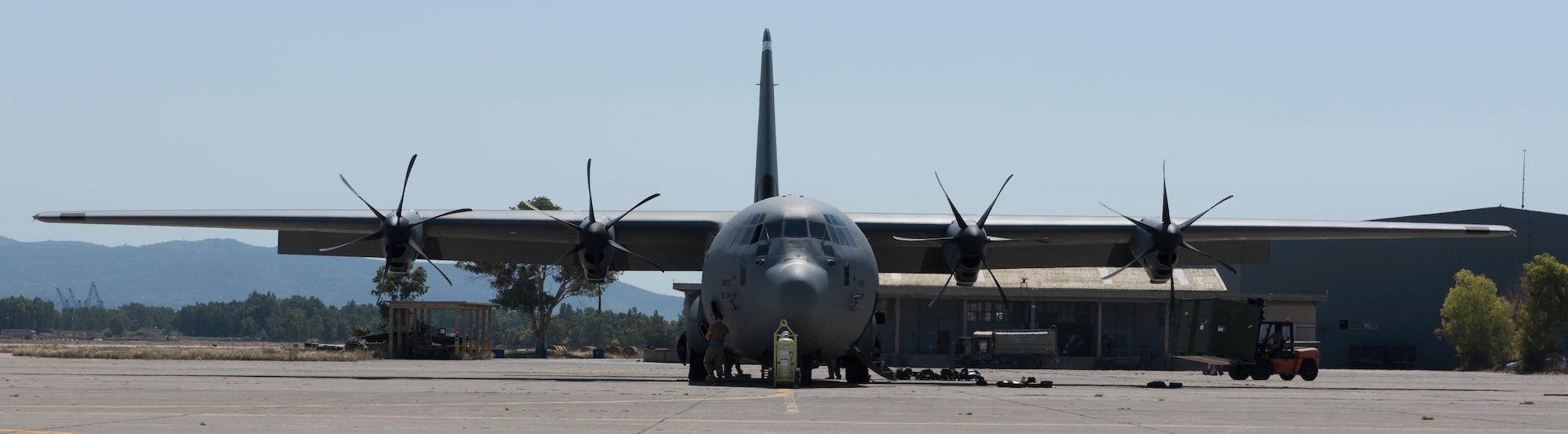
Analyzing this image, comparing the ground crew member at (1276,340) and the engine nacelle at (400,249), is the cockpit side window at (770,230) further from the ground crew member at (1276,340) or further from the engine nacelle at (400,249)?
the ground crew member at (1276,340)

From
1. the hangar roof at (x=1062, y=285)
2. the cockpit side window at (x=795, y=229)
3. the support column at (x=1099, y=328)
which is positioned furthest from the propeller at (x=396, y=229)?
the support column at (x=1099, y=328)

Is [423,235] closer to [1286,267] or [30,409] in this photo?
[30,409]

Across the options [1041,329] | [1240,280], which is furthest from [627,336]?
[1041,329]

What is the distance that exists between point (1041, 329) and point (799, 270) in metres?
38.8

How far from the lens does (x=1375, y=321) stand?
6981 cm

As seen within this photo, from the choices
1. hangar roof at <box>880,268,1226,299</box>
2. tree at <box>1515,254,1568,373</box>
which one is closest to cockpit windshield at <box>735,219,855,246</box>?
hangar roof at <box>880,268,1226,299</box>

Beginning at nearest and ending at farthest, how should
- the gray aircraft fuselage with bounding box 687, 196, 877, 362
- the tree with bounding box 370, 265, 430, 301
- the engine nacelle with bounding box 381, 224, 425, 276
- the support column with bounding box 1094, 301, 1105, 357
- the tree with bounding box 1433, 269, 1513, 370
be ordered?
the gray aircraft fuselage with bounding box 687, 196, 877, 362, the engine nacelle with bounding box 381, 224, 425, 276, the support column with bounding box 1094, 301, 1105, 357, the tree with bounding box 1433, 269, 1513, 370, the tree with bounding box 370, 265, 430, 301

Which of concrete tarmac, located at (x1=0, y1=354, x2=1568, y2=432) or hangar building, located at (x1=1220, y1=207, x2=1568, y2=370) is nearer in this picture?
concrete tarmac, located at (x1=0, y1=354, x2=1568, y2=432)

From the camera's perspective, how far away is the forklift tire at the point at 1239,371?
31281 mm

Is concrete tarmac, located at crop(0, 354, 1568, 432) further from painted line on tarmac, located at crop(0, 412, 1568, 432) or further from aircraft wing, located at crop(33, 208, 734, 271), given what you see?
aircraft wing, located at crop(33, 208, 734, 271)

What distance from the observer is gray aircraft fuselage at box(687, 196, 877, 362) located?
18.4m

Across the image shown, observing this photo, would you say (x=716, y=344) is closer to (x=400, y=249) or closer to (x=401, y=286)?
(x=400, y=249)

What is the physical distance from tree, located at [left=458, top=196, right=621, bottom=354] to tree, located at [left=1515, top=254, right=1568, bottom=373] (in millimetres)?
40312

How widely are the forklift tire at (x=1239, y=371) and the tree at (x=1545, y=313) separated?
27.6 meters
